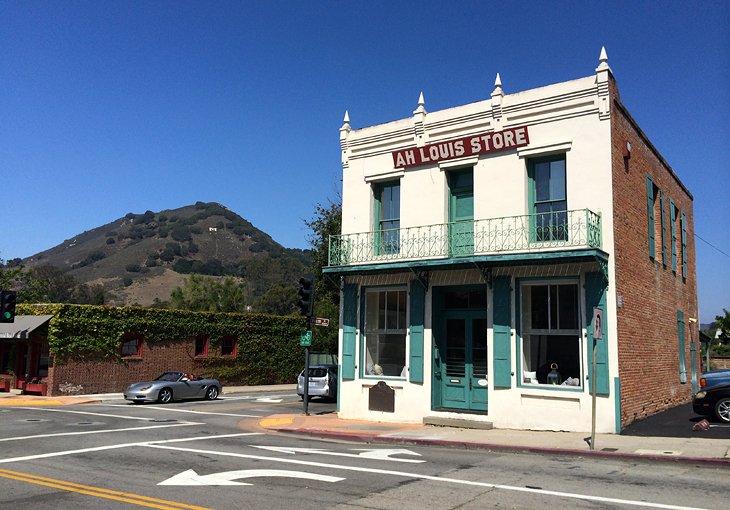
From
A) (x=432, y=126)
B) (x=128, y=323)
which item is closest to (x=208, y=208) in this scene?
(x=128, y=323)

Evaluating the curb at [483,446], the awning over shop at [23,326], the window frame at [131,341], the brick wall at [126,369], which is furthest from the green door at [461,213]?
the awning over shop at [23,326]

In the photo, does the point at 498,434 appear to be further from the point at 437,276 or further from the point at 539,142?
the point at 539,142

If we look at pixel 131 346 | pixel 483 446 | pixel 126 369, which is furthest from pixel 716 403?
pixel 131 346

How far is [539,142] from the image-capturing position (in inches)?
628

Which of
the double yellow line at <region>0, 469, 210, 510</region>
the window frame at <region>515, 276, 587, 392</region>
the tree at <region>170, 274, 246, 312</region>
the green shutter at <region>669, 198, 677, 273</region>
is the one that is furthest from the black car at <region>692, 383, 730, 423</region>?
the tree at <region>170, 274, 246, 312</region>

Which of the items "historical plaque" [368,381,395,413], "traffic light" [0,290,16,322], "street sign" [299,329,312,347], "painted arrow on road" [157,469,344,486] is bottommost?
"painted arrow on road" [157,469,344,486]

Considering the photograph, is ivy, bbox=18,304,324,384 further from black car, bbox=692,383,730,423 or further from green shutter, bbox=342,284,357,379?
black car, bbox=692,383,730,423

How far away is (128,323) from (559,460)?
904 inches

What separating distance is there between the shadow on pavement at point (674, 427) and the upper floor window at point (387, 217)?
7.71 metres

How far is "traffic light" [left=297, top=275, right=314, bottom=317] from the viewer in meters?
18.8

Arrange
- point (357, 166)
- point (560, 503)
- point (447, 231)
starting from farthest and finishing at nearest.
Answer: point (357, 166), point (447, 231), point (560, 503)

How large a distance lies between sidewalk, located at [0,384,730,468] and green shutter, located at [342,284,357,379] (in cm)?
153

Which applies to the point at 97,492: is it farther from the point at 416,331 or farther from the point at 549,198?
the point at 549,198

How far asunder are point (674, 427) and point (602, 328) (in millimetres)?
2983
